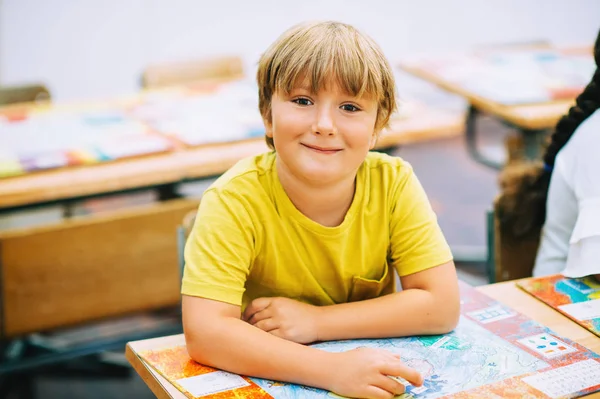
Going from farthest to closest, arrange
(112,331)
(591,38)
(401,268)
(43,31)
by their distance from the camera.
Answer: (591,38), (43,31), (112,331), (401,268)

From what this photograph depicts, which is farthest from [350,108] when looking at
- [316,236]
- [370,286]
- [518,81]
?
[518,81]

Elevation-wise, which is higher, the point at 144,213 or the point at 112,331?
the point at 144,213

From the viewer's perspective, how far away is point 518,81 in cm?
304

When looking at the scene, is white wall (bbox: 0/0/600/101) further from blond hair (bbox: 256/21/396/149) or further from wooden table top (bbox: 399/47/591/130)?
blond hair (bbox: 256/21/396/149)

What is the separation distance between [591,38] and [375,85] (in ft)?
16.3

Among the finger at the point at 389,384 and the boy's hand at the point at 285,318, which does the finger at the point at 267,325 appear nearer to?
the boy's hand at the point at 285,318

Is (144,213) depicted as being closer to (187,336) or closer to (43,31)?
(187,336)

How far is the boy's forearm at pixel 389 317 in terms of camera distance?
1314mm

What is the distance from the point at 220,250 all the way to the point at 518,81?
2041 mm

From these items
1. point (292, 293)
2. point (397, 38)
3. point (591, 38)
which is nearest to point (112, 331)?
point (292, 293)

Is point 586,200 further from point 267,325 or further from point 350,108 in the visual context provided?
point 267,325

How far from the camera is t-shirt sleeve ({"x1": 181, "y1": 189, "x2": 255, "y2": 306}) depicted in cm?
128

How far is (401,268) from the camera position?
1.43 metres

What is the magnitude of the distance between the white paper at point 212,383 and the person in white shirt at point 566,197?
0.69 meters
